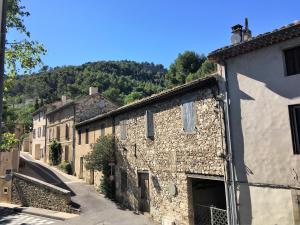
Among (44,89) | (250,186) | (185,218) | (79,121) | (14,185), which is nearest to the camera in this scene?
(250,186)

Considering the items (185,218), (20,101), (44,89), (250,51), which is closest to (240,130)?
(250,51)

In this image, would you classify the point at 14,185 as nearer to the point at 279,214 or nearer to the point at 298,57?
the point at 279,214

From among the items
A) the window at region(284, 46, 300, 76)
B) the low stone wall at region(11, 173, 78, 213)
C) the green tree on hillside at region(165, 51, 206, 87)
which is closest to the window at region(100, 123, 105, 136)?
the low stone wall at region(11, 173, 78, 213)

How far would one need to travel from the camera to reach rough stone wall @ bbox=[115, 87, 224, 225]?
12078 mm

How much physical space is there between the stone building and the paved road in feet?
16.6

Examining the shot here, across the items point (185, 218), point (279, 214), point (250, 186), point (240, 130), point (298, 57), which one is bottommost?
point (185, 218)

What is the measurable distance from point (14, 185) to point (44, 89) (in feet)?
273

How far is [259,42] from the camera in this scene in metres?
10.0

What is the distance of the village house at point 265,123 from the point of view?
9.23 metres

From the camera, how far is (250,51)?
10594 millimetres

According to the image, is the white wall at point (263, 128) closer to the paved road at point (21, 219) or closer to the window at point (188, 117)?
the window at point (188, 117)

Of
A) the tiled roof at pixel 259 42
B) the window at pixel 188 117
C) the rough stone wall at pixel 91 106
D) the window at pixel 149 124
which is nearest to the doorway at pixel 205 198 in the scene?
the window at pixel 188 117

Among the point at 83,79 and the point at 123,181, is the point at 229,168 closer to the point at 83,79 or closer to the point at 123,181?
the point at 123,181

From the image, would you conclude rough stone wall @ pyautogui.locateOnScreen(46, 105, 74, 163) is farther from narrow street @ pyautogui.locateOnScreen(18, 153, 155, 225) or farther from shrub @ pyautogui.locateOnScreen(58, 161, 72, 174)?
narrow street @ pyautogui.locateOnScreen(18, 153, 155, 225)
